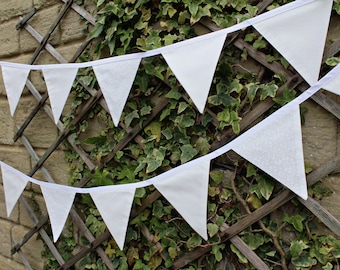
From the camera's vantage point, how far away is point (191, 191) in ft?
3.54

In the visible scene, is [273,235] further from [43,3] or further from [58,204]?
[43,3]

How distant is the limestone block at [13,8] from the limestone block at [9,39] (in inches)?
1.5

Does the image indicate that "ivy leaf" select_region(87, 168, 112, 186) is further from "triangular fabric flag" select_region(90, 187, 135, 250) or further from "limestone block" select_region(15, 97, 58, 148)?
"limestone block" select_region(15, 97, 58, 148)

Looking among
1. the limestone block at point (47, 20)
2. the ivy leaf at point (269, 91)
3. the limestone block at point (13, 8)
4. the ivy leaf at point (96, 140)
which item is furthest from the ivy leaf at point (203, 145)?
the limestone block at point (13, 8)

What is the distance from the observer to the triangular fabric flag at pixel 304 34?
0.96m

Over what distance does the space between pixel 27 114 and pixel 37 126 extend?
0.10 meters

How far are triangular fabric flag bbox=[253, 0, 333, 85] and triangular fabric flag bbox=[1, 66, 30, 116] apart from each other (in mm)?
1073

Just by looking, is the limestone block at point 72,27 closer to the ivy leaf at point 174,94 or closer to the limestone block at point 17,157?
the ivy leaf at point 174,94

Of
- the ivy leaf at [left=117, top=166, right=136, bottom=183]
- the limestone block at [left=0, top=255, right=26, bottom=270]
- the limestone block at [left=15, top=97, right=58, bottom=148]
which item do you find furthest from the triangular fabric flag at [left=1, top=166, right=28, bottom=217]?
the limestone block at [left=0, top=255, right=26, bottom=270]

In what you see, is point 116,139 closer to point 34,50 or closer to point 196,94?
point 196,94

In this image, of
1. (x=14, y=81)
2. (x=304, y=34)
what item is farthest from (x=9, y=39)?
(x=304, y=34)

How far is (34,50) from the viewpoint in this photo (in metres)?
1.81

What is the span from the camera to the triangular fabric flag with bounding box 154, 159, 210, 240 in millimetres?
1050

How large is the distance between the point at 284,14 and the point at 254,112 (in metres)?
0.33
